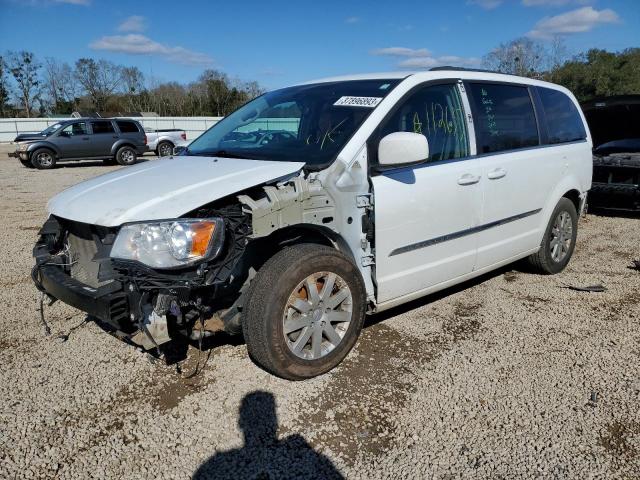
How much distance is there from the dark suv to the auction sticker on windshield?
17345 millimetres

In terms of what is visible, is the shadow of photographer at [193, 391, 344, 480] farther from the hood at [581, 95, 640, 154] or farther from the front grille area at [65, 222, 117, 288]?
the hood at [581, 95, 640, 154]

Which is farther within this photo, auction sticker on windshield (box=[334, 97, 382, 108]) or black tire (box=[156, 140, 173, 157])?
black tire (box=[156, 140, 173, 157])

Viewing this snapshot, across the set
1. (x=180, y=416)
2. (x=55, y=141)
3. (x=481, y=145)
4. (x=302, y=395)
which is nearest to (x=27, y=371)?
(x=180, y=416)

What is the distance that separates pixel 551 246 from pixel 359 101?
8.75 ft

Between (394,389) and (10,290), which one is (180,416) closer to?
(394,389)

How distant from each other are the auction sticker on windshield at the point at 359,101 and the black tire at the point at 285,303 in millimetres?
1052

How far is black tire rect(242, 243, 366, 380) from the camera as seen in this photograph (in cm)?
280

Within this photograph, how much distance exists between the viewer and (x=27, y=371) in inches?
128

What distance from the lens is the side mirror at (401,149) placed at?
10.0 feet

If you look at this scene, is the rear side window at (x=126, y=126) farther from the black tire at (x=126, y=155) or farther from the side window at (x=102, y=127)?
the black tire at (x=126, y=155)

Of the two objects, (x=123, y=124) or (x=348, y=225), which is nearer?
(x=348, y=225)

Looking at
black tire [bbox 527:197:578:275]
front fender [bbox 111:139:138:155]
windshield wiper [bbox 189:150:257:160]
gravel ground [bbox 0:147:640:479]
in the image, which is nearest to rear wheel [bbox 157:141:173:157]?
front fender [bbox 111:139:138:155]

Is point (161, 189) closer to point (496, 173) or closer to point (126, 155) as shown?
point (496, 173)

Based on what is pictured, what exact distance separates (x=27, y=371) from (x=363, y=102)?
284 cm
